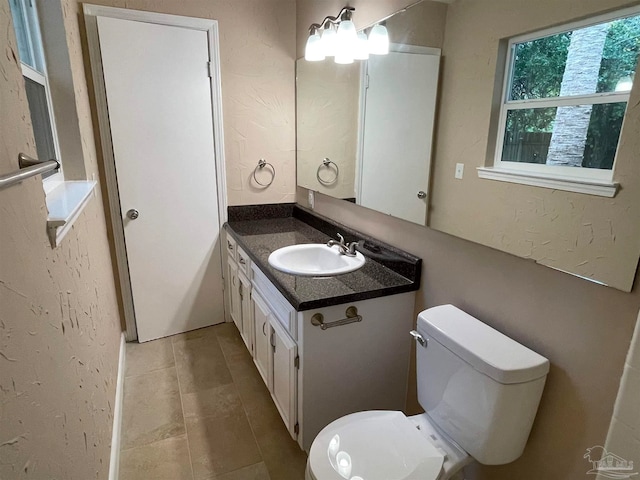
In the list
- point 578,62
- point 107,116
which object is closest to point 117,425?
point 107,116

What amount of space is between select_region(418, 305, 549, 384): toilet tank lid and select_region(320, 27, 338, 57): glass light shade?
57.4 inches

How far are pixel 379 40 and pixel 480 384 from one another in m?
1.49

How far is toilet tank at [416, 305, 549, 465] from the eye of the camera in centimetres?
105

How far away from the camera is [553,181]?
101 centimetres

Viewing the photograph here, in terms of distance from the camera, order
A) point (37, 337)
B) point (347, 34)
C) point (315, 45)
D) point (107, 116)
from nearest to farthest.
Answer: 1. point (37, 337)
2. point (347, 34)
3. point (315, 45)
4. point (107, 116)

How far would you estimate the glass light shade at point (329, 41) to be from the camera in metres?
1.95

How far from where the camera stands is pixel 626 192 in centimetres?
86

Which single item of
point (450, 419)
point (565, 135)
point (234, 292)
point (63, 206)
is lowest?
point (234, 292)

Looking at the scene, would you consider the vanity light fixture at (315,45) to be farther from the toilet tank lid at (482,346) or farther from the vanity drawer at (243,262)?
the toilet tank lid at (482,346)

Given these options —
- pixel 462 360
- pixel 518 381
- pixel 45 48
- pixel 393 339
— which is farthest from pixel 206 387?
pixel 45 48

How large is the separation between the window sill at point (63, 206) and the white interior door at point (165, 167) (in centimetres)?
65

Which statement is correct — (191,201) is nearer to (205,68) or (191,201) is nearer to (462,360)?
(205,68)

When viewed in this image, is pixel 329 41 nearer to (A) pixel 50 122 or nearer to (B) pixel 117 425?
(A) pixel 50 122

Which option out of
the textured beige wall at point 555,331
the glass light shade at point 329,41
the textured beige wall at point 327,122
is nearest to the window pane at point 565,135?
the textured beige wall at point 555,331
